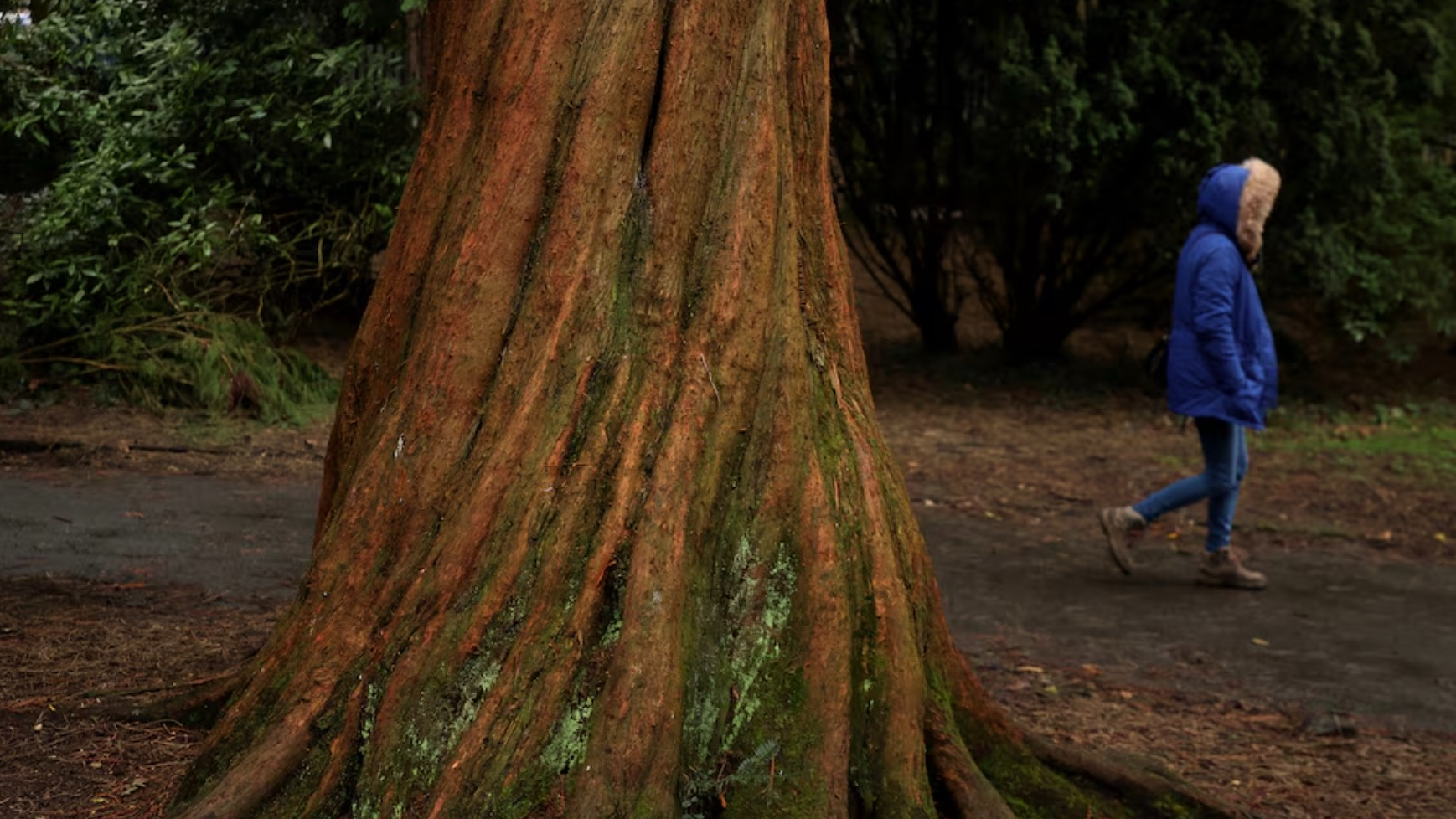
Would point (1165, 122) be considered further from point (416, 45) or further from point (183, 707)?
point (183, 707)

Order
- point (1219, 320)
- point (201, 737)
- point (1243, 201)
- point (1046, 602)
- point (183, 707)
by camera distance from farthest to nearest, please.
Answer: point (1243, 201), point (1219, 320), point (1046, 602), point (183, 707), point (201, 737)

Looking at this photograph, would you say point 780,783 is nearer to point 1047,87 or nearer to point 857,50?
point 1047,87

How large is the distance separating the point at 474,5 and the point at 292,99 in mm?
9438

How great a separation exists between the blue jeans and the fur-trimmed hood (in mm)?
885

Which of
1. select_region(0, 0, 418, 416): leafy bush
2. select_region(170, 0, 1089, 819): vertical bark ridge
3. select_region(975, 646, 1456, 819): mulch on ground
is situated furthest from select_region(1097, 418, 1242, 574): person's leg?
select_region(0, 0, 418, 416): leafy bush

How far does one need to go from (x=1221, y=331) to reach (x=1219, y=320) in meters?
0.05

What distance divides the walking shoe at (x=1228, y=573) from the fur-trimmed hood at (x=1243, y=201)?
4.81ft

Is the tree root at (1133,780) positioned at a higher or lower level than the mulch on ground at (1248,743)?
higher

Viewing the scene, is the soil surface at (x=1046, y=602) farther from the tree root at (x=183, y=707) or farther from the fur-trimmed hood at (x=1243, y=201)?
the fur-trimmed hood at (x=1243, y=201)

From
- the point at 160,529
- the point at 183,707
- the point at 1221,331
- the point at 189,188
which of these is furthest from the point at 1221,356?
the point at 189,188

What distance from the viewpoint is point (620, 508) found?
3.49 metres

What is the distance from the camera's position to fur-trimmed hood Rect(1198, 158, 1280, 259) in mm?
7672

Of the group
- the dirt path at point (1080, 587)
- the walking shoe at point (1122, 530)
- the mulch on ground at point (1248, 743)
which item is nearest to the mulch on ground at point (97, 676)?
the dirt path at point (1080, 587)

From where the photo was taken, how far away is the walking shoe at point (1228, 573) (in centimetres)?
780
